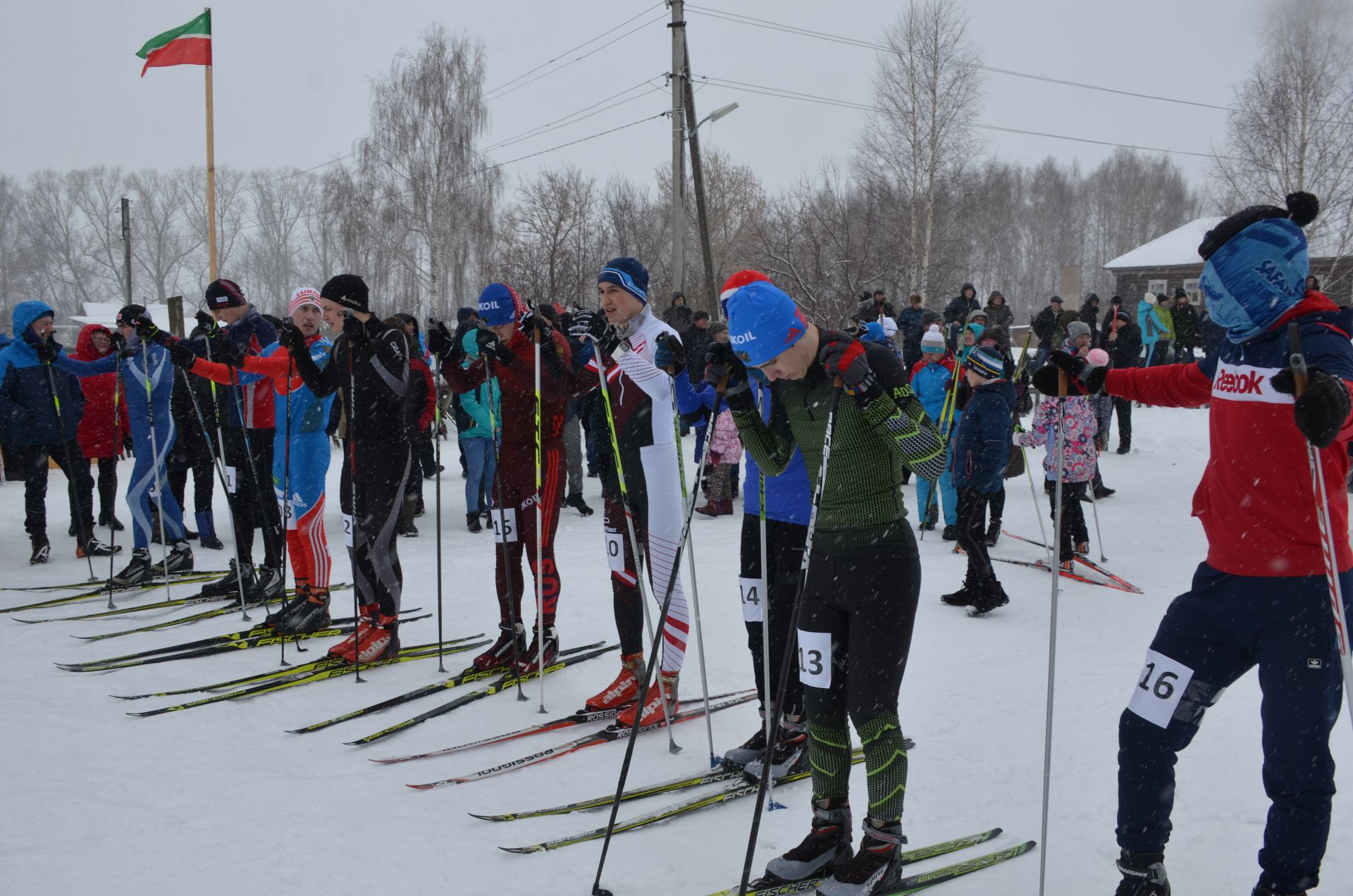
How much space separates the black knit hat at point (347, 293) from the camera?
5090 millimetres

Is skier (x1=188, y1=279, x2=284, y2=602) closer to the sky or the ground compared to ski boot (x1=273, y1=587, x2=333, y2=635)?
closer to the sky

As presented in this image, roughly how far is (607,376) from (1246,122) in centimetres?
2380

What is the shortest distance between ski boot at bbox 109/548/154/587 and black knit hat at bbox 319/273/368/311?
3500 mm

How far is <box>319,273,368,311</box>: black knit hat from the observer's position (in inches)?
200

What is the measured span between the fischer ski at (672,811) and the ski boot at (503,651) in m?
1.76

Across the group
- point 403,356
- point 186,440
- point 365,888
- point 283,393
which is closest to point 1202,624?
point 365,888

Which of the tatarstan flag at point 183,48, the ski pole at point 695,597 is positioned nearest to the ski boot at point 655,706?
the ski pole at point 695,597

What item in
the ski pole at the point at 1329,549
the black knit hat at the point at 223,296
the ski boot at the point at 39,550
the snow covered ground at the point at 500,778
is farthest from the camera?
the ski boot at the point at 39,550

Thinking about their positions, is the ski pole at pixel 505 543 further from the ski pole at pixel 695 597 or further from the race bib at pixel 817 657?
the race bib at pixel 817 657

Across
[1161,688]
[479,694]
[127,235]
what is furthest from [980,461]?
[127,235]

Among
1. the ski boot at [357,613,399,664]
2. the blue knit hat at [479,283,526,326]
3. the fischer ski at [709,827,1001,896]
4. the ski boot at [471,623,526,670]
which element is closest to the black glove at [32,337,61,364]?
the ski boot at [357,613,399,664]

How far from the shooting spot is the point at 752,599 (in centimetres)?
386

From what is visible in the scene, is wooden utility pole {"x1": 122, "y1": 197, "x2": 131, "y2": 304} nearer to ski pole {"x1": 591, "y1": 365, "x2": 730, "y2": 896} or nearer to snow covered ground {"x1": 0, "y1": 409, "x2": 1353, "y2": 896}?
snow covered ground {"x1": 0, "y1": 409, "x2": 1353, "y2": 896}

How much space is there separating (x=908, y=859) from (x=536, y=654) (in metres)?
2.59
